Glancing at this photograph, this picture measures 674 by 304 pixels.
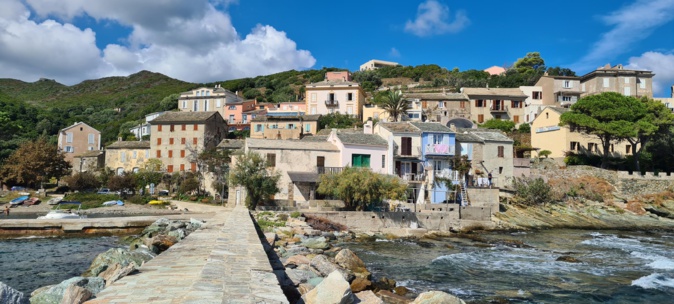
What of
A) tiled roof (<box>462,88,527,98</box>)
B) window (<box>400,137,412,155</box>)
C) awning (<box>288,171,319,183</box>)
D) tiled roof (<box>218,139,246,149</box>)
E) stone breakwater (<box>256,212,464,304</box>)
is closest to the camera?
stone breakwater (<box>256,212,464,304</box>)

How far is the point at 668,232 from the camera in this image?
117ft

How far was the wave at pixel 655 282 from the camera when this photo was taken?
17.4 m

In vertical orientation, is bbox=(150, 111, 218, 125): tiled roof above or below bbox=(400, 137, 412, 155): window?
above

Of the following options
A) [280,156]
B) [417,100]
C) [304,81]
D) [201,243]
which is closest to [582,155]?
[417,100]

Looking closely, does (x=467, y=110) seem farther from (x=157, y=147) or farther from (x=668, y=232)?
(x=157, y=147)

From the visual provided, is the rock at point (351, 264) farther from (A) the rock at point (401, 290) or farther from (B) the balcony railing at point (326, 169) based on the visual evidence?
(B) the balcony railing at point (326, 169)

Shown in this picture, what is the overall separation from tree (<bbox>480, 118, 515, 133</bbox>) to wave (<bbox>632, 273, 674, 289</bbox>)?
4397 cm

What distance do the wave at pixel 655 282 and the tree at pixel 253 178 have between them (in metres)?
23.7

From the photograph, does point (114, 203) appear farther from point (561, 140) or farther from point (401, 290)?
point (561, 140)

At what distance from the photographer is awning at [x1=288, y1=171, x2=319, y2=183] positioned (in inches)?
1432

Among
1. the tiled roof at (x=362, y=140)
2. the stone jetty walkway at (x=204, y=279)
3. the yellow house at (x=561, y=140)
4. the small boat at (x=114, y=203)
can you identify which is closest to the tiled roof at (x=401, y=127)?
the tiled roof at (x=362, y=140)

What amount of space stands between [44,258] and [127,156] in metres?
42.0

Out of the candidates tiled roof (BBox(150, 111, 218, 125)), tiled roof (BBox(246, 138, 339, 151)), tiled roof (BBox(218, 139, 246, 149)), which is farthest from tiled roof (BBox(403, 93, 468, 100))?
tiled roof (BBox(246, 138, 339, 151))

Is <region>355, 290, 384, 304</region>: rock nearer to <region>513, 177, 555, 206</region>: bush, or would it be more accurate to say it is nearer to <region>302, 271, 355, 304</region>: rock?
<region>302, 271, 355, 304</region>: rock
